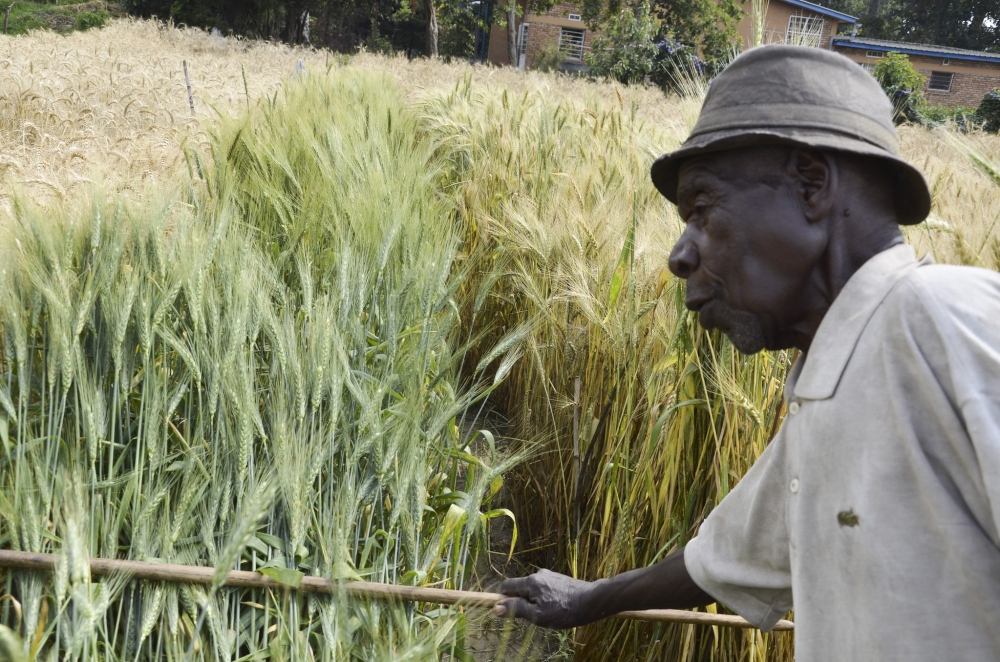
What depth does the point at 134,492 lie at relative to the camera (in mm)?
1767

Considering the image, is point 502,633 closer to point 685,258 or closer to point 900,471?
point 685,258

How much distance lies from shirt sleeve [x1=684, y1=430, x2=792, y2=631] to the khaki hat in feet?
1.46

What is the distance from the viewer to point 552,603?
1.65 m

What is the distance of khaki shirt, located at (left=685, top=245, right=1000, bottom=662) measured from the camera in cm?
93

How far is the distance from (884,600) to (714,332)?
118 cm

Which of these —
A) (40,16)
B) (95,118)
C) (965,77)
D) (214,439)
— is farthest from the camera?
(965,77)

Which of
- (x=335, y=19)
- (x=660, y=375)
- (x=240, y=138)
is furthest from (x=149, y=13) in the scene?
(x=660, y=375)

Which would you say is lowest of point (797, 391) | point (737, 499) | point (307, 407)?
point (307, 407)

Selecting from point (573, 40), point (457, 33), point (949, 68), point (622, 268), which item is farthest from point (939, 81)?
point (622, 268)

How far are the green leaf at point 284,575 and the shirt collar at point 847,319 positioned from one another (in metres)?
0.99

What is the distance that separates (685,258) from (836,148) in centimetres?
27

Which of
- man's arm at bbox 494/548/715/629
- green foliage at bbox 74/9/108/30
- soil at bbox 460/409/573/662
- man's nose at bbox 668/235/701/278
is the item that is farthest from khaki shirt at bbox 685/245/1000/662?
green foliage at bbox 74/9/108/30

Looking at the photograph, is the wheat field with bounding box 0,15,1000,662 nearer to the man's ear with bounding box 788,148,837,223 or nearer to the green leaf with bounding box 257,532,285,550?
the green leaf with bounding box 257,532,285,550

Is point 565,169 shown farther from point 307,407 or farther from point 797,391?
point 797,391
